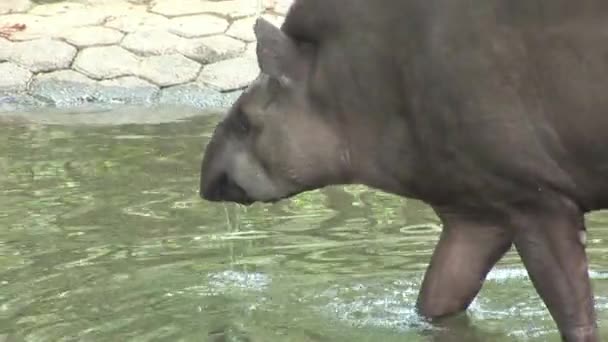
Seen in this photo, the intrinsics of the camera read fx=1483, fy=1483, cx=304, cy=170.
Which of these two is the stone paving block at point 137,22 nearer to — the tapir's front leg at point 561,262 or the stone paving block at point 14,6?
the stone paving block at point 14,6

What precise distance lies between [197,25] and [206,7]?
15.8 inches

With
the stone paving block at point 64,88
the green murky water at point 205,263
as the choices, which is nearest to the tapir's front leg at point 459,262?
the green murky water at point 205,263

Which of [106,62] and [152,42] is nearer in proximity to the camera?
[106,62]

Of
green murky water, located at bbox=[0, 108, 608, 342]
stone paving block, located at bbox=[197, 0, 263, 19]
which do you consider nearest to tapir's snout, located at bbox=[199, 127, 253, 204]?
green murky water, located at bbox=[0, 108, 608, 342]

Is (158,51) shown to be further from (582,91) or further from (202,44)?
(582,91)

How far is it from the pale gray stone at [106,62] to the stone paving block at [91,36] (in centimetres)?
10

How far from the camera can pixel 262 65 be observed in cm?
442

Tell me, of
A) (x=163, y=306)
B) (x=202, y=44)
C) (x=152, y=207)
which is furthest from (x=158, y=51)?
(x=163, y=306)

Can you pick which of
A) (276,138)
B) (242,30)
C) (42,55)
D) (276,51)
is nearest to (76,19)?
(42,55)

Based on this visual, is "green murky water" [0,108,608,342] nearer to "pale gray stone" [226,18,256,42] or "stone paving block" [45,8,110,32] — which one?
"pale gray stone" [226,18,256,42]

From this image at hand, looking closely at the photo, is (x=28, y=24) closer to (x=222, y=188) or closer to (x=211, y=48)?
(x=211, y=48)

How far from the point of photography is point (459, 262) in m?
4.72

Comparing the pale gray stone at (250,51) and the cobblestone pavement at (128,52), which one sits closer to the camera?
the cobblestone pavement at (128,52)

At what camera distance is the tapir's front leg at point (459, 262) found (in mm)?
4637
